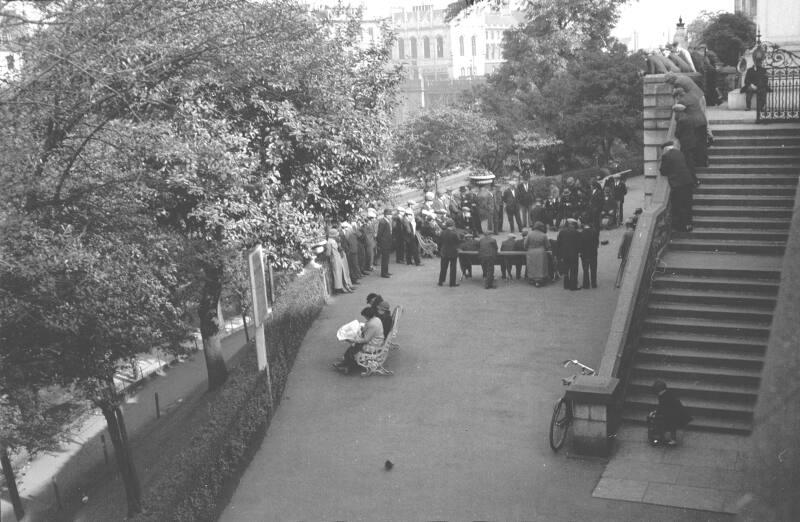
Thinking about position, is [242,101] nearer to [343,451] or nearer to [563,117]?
[343,451]

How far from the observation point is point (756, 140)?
18.9m

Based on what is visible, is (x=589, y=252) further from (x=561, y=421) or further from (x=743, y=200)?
(x=561, y=421)

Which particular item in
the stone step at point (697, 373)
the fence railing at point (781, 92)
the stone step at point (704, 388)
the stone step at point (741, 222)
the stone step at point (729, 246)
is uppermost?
the fence railing at point (781, 92)

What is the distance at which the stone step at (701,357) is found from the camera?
14.1 m

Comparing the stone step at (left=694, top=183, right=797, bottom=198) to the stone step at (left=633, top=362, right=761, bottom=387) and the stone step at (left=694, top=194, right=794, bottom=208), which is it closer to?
the stone step at (left=694, top=194, right=794, bottom=208)

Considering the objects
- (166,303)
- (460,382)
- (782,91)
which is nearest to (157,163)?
(166,303)

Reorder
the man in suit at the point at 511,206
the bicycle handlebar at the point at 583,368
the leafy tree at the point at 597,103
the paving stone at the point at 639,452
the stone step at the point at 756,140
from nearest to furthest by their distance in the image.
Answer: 1. the paving stone at the point at 639,452
2. the bicycle handlebar at the point at 583,368
3. the stone step at the point at 756,140
4. the man in suit at the point at 511,206
5. the leafy tree at the point at 597,103

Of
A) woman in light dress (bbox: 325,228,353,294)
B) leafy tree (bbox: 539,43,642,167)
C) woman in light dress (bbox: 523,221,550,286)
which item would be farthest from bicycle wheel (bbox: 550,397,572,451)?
leafy tree (bbox: 539,43,642,167)

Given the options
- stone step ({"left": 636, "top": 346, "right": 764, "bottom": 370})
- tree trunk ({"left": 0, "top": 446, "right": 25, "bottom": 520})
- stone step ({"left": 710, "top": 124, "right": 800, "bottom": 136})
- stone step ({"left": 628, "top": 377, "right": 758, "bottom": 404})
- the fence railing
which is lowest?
tree trunk ({"left": 0, "top": 446, "right": 25, "bottom": 520})

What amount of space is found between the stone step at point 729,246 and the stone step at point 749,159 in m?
2.33

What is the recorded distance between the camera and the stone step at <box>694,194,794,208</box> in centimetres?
Answer: 1709

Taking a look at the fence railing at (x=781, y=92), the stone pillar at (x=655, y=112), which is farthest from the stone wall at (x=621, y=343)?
the fence railing at (x=781, y=92)

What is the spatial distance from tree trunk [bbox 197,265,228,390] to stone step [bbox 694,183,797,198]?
925 cm

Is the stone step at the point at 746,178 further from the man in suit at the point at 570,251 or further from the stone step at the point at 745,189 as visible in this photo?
the man in suit at the point at 570,251
